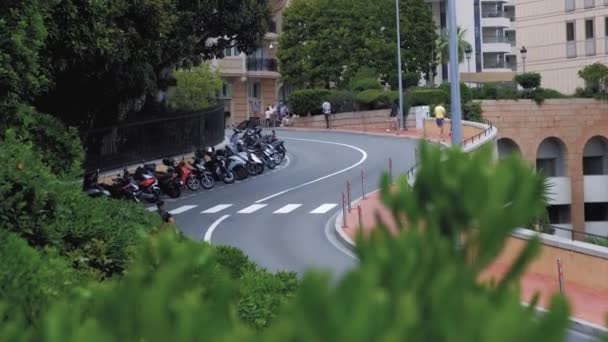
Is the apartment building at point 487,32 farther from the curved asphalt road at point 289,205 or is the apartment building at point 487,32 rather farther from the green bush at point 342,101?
the curved asphalt road at point 289,205

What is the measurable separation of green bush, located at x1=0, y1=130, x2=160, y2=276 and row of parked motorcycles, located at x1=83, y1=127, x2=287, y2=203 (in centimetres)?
1496

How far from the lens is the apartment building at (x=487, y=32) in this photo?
88.4 m

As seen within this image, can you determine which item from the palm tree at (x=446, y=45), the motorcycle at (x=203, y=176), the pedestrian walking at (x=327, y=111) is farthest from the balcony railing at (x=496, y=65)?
the motorcycle at (x=203, y=176)

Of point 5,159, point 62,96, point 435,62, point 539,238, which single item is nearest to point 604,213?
point 435,62

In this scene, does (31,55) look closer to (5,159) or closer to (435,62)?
(5,159)

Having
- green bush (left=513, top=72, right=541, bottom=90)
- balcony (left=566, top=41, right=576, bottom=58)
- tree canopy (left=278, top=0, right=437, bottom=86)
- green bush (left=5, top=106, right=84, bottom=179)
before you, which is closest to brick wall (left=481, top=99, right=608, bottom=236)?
green bush (left=513, top=72, right=541, bottom=90)

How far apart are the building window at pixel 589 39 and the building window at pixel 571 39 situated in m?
0.71

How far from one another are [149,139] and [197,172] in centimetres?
292

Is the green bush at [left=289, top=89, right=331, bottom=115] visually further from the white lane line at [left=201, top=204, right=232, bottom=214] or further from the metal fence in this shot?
the white lane line at [left=201, top=204, right=232, bottom=214]

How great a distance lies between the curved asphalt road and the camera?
2147 cm

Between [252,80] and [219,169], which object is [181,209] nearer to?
[219,169]

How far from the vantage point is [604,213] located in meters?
47.0

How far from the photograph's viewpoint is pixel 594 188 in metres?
46.5

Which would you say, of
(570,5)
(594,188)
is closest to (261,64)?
(570,5)
